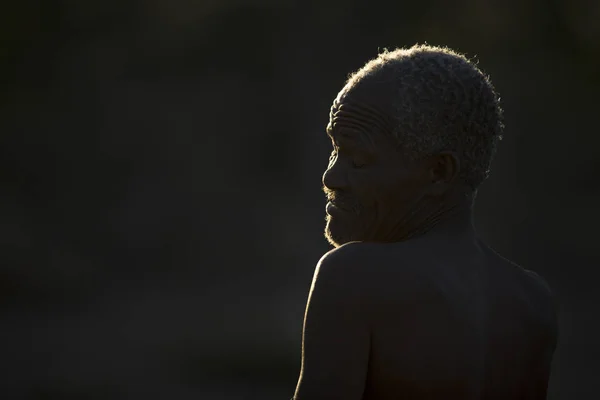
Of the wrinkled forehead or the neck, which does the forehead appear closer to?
the wrinkled forehead

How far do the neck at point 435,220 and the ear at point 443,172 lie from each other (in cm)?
3

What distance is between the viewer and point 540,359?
3328 mm

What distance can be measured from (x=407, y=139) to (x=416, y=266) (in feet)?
1.18

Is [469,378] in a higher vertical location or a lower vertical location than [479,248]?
lower

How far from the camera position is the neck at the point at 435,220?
10.6ft

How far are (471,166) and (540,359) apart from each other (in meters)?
0.61

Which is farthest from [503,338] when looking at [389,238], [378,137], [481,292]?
[378,137]

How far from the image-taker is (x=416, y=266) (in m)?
3.09

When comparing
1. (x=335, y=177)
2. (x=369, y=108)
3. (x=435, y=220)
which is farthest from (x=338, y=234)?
(x=369, y=108)

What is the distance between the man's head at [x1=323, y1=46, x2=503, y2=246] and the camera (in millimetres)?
3150

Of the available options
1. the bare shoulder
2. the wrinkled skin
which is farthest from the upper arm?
the wrinkled skin

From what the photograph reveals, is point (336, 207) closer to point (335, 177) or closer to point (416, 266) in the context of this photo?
point (335, 177)

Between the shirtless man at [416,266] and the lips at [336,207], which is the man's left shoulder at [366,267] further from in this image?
the lips at [336,207]

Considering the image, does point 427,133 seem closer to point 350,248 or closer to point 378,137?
point 378,137
